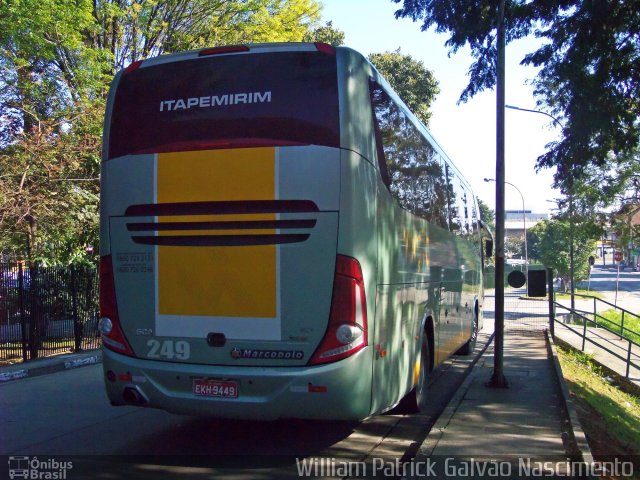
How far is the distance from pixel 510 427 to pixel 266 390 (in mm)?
3336

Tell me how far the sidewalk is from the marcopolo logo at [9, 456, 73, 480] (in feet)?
10.6

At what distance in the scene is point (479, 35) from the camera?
1132cm

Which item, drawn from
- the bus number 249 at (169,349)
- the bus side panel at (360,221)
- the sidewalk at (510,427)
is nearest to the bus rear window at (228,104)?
the bus side panel at (360,221)

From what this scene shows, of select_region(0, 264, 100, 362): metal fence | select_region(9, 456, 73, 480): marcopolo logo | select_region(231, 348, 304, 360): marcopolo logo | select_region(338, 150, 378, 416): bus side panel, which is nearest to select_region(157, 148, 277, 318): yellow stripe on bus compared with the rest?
select_region(231, 348, 304, 360): marcopolo logo

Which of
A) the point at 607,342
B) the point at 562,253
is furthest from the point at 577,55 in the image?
the point at 562,253

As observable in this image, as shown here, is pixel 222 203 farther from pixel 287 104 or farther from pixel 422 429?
pixel 422 429

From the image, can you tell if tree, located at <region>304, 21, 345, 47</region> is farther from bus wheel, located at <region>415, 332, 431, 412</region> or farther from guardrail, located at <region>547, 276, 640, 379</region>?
bus wheel, located at <region>415, 332, 431, 412</region>

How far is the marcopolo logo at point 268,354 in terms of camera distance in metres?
5.10

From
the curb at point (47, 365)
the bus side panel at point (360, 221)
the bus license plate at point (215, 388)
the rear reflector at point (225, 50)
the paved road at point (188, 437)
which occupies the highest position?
the rear reflector at point (225, 50)

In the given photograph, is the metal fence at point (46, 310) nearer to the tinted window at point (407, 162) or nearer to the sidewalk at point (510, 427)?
the tinted window at point (407, 162)

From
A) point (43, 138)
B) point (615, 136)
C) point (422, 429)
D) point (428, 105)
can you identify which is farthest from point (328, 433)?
point (428, 105)

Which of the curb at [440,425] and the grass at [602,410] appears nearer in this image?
the curb at [440,425]

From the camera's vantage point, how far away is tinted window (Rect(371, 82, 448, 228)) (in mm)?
5938

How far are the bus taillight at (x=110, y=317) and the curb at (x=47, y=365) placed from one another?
5471 millimetres
